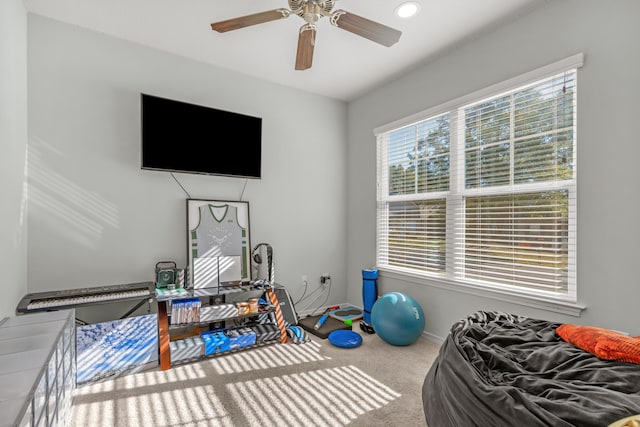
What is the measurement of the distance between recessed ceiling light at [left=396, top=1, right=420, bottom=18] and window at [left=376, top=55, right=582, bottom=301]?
91cm

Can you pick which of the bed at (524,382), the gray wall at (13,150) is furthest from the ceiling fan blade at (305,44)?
the bed at (524,382)

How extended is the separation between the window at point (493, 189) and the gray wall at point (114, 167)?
1.40 metres

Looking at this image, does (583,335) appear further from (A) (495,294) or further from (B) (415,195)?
(B) (415,195)

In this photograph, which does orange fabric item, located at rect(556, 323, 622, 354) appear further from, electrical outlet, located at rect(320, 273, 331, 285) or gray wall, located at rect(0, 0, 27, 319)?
gray wall, located at rect(0, 0, 27, 319)

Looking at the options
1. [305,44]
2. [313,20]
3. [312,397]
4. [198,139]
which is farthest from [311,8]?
[312,397]

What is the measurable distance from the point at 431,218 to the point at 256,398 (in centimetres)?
226

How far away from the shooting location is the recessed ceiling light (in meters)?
2.32

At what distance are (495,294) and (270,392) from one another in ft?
6.33

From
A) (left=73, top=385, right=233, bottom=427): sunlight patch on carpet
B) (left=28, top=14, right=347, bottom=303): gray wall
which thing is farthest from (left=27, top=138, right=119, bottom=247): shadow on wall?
(left=73, top=385, right=233, bottom=427): sunlight patch on carpet

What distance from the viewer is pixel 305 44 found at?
2162 millimetres

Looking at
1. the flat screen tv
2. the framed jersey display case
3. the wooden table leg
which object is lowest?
the wooden table leg

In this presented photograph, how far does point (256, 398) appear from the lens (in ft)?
7.00

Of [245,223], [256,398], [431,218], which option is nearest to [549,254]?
[431,218]

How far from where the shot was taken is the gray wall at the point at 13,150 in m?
1.90
